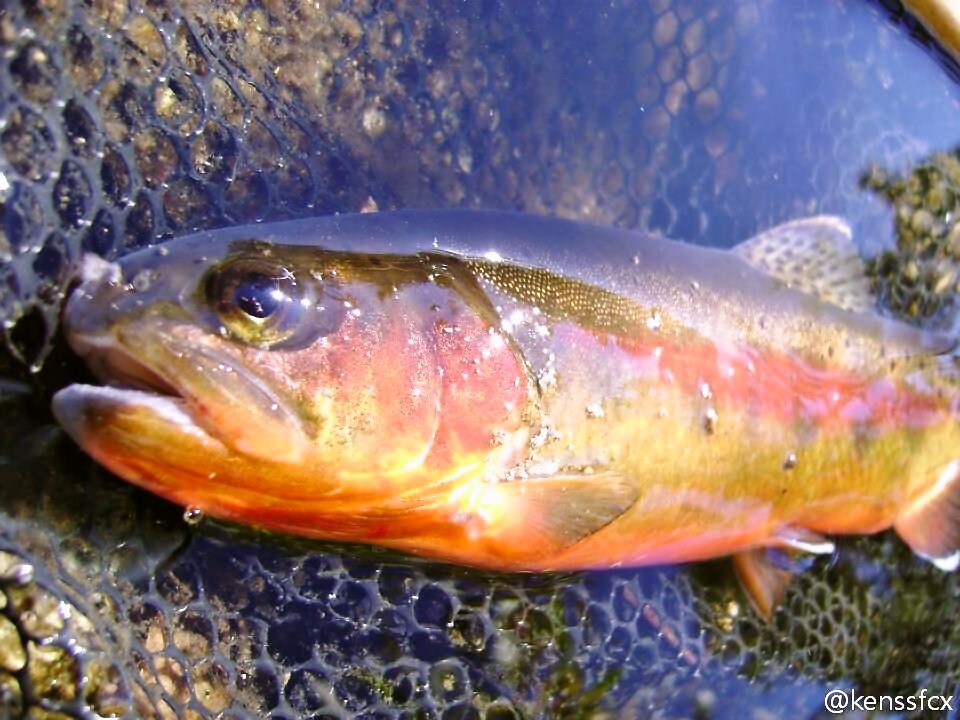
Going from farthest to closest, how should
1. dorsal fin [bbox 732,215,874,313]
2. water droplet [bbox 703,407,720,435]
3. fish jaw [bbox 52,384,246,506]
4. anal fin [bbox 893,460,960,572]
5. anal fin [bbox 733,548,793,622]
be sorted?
1. anal fin [bbox 893,460,960,572]
2. anal fin [bbox 733,548,793,622]
3. dorsal fin [bbox 732,215,874,313]
4. water droplet [bbox 703,407,720,435]
5. fish jaw [bbox 52,384,246,506]

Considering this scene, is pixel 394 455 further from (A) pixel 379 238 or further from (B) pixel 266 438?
(A) pixel 379 238

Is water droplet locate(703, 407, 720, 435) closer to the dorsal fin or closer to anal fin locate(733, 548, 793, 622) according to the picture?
the dorsal fin

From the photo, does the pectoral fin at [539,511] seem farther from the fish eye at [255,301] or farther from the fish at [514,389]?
Result: the fish eye at [255,301]

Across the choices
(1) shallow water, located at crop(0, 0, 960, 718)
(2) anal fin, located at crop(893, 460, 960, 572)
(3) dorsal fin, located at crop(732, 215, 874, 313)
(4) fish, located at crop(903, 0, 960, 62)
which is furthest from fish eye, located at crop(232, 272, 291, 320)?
(4) fish, located at crop(903, 0, 960, 62)

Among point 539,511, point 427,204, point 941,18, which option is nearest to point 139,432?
point 539,511

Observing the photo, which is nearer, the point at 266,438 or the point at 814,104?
the point at 266,438

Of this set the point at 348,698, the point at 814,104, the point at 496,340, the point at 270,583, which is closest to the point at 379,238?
the point at 496,340

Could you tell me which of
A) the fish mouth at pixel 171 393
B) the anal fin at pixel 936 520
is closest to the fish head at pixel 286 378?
the fish mouth at pixel 171 393
